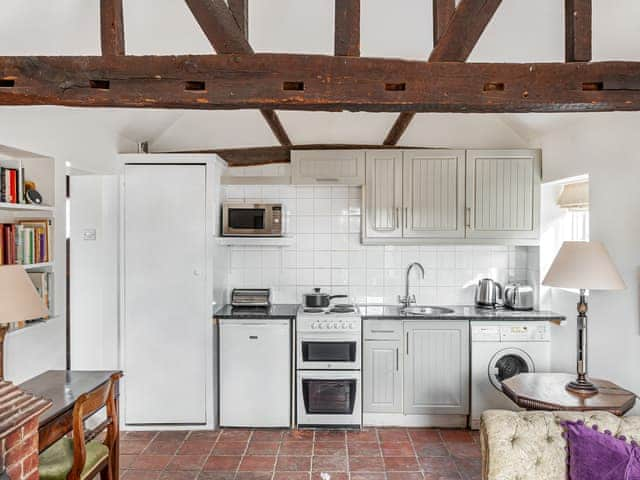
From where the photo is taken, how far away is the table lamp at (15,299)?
216 cm

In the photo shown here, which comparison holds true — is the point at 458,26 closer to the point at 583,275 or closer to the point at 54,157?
the point at 583,275

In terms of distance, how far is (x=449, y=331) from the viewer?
3.89 meters

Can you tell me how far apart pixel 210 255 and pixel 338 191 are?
1360mm

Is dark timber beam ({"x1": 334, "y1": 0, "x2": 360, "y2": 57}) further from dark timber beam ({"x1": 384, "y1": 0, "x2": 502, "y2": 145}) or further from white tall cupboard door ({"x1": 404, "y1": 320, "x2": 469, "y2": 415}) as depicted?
white tall cupboard door ({"x1": 404, "y1": 320, "x2": 469, "y2": 415})

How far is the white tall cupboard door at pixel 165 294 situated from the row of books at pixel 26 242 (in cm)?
90

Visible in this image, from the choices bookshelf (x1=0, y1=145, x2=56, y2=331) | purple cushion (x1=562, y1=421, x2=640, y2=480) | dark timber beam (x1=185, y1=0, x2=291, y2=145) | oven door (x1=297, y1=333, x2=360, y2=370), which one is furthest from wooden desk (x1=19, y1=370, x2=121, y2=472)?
purple cushion (x1=562, y1=421, x2=640, y2=480)

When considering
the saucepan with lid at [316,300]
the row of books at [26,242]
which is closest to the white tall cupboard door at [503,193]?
the saucepan with lid at [316,300]

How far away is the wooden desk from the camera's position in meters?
2.15

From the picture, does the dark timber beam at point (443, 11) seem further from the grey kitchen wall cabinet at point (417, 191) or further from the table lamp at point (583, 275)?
the grey kitchen wall cabinet at point (417, 191)

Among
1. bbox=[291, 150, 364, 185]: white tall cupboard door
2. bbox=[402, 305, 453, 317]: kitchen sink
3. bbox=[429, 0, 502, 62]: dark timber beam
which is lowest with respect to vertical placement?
bbox=[402, 305, 453, 317]: kitchen sink

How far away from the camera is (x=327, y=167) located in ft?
13.8

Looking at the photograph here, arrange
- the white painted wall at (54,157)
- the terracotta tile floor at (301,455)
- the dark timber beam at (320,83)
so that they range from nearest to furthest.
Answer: the dark timber beam at (320,83), the white painted wall at (54,157), the terracotta tile floor at (301,455)

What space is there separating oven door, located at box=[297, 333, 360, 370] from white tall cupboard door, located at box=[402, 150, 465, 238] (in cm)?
109

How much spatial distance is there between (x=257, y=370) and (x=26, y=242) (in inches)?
75.2
